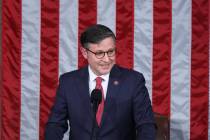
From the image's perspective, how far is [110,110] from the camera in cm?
227

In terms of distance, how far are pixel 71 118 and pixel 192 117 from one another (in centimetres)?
189

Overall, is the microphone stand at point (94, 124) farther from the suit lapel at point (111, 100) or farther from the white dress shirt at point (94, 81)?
the white dress shirt at point (94, 81)

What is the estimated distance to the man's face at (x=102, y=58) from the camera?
85.4 inches

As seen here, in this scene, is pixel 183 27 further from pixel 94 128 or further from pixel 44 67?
pixel 94 128

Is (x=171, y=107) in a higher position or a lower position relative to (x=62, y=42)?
lower

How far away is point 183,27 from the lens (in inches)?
155

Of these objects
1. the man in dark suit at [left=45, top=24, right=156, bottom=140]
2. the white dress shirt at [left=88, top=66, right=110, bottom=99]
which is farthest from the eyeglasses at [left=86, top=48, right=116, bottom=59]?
the white dress shirt at [left=88, top=66, right=110, bottom=99]

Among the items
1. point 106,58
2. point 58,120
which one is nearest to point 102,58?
point 106,58

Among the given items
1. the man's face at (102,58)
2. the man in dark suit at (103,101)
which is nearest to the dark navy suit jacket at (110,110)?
the man in dark suit at (103,101)

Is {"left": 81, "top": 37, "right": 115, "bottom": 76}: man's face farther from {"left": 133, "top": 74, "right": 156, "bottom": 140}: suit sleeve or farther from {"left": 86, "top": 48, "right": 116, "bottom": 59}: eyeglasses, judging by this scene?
{"left": 133, "top": 74, "right": 156, "bottom": 140}: suit sleeve

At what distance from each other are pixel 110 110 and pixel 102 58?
0.24m

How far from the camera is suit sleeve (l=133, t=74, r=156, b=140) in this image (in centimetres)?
214

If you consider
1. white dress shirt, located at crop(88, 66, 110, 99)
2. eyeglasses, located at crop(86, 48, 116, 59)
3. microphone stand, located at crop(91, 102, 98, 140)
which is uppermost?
eyeglasses, located at crop(86, 48, 116, 59)

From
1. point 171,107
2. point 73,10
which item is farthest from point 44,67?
point 171,107
